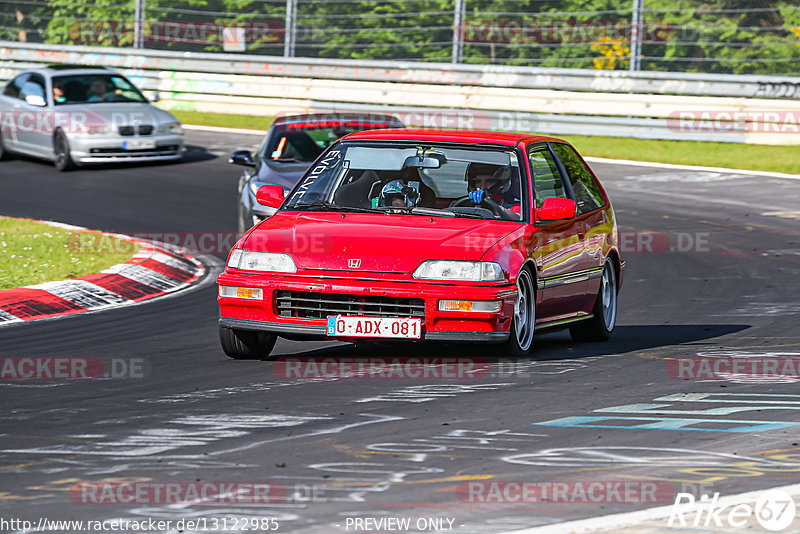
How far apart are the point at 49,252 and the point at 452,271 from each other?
21.3ft

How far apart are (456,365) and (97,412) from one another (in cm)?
234

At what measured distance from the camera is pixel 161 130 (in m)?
21.7

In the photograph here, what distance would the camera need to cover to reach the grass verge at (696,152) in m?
21.5

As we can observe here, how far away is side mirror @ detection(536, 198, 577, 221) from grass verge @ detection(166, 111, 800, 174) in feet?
41.2

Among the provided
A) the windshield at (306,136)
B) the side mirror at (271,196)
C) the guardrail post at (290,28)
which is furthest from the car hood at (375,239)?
the guardrail post at (290,28)

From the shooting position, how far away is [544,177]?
974cm

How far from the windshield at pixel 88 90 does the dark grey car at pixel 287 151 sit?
22.1ft

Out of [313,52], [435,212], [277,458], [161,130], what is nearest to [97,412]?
[277,458]

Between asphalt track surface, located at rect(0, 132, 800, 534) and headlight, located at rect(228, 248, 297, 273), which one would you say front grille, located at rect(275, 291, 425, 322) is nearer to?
headlight, located at rect(228, 248, 297, 273)

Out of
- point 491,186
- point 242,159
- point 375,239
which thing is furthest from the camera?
point 242,159

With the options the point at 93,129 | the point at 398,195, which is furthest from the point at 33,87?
the point at 398,195

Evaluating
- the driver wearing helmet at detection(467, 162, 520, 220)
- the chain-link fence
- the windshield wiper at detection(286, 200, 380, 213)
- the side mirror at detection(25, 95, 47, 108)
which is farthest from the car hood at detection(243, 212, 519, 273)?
the chain-link fence

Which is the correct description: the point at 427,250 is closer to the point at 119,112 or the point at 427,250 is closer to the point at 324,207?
the point at 324,207

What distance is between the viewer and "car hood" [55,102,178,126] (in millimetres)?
21281
